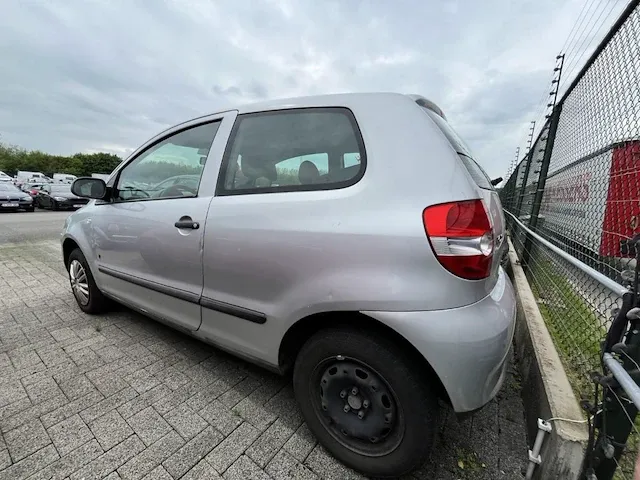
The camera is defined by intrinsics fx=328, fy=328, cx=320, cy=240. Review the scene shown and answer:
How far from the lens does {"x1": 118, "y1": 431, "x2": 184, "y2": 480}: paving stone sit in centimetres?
156

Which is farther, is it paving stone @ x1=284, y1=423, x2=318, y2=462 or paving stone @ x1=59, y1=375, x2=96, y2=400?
paving stone @ x1=59, y1=375, x2=96, y2=400

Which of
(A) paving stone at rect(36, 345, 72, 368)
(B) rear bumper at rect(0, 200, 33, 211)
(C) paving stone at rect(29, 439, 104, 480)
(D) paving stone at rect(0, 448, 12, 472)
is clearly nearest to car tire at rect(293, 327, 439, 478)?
(C) paving stone at rect(29, 439, 104, 480)

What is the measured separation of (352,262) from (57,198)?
848 inches

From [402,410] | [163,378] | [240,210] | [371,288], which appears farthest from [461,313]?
[163,378]

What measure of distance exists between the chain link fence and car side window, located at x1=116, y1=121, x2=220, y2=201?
222 cm

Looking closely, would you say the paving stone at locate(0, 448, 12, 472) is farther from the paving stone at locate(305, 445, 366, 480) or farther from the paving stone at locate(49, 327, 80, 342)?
the paving stone at locate(305, 445, 366, 480)

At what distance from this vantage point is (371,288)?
4.53ft

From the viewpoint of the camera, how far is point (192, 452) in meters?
1.68

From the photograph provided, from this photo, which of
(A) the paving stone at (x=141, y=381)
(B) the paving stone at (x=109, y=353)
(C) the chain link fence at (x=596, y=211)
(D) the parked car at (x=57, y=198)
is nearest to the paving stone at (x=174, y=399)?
(A) the paving stone at (x=141, y=381)

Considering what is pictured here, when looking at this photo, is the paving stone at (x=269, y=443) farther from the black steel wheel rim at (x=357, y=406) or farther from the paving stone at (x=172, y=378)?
the paving stone at (x=172, y=378)

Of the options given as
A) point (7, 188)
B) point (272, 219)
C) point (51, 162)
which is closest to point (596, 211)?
point (272, 219)

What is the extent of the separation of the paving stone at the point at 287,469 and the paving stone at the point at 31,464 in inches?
42.8

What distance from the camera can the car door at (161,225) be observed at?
2035mm

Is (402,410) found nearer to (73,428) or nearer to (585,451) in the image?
(585,451)
